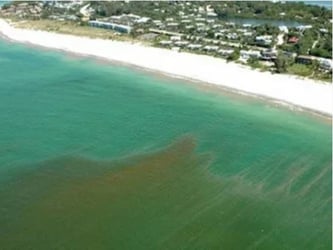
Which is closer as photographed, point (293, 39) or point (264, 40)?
point (264, 40)

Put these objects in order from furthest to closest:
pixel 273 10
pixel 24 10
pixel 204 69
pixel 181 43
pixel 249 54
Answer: pixel 24 10 → pixel 273 10 → pixel 181 43 → pixel 249 54 → pixel 204 69

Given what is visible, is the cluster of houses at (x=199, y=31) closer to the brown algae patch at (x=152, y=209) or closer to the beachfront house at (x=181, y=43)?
the beachfront house at (x=181, y=43)

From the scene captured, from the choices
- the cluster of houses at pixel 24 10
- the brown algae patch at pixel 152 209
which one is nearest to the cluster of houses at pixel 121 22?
the cluster of houses at pixel 24 10

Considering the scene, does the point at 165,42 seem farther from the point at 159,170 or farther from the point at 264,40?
the point at 159,170

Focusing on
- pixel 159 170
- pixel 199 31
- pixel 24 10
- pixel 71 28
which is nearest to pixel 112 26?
pixel 71 28

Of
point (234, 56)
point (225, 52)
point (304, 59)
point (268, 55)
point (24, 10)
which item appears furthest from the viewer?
point (24, 10)

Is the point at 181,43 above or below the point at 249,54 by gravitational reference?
below

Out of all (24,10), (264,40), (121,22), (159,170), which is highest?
(159,170)
